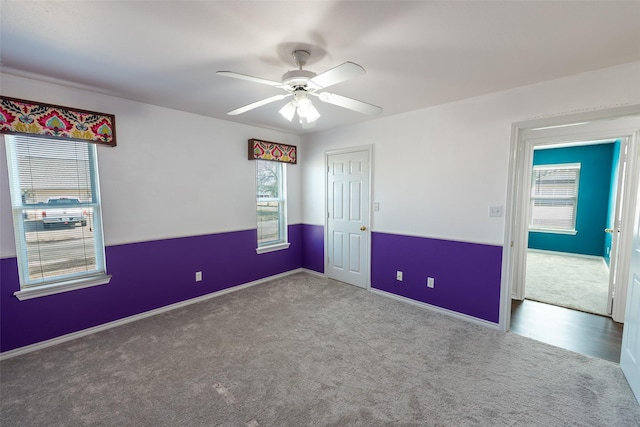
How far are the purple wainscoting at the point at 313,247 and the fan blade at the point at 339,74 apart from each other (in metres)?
2.97

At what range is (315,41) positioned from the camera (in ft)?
5.77

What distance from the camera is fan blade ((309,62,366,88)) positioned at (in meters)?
1.45

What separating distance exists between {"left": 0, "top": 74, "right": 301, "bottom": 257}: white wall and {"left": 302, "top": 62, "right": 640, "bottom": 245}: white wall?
171 cm

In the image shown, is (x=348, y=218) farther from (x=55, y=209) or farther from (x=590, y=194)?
(x=590, y=194)

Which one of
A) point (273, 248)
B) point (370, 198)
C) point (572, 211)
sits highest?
point (370, 198)

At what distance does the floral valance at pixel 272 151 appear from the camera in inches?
153

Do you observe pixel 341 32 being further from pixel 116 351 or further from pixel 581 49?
pixel 116 351

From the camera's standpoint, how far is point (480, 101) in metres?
2.79

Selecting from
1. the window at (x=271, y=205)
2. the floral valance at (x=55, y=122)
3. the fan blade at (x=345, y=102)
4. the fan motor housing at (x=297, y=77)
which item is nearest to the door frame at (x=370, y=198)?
the window at (x=271, y=205)

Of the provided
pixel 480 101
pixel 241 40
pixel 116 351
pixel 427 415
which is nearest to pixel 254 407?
pixel 427 415

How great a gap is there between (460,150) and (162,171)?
11.0 ft

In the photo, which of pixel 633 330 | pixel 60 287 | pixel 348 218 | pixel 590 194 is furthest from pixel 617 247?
pixel 60 287

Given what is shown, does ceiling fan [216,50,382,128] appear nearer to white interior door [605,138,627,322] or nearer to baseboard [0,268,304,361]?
baseboard [0,268,304,361]

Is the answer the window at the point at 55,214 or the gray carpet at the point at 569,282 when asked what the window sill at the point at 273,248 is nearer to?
the window at the point at 55,214
